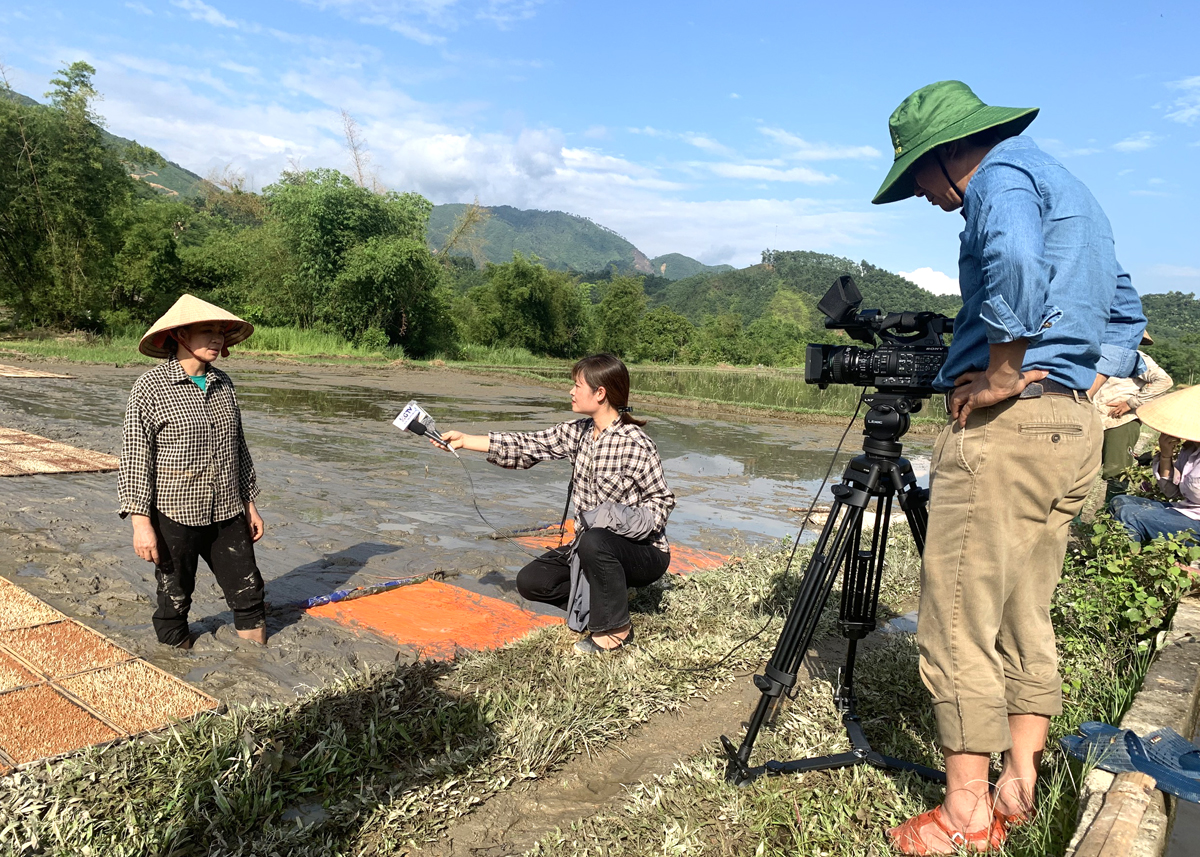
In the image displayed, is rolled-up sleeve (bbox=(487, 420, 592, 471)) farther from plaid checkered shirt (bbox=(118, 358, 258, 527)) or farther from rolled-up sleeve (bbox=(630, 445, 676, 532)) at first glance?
plaid checkered shirt (bbox=(118, 358, 258, 527))

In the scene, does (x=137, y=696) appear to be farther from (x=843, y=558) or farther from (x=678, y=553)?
(x=678, y=553)

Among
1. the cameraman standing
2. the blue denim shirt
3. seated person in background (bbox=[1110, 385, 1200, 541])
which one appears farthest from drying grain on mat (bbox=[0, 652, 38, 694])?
seated person in background (bbox=[1110, 385, 1200, 541])

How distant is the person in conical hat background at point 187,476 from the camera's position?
3.29 metres

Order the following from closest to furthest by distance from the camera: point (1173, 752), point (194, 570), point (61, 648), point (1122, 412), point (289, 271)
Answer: point (1173, 752), point (61, 648), point (194, 570), point (1122, 412), point (289, 271)

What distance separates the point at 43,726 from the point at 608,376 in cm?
254

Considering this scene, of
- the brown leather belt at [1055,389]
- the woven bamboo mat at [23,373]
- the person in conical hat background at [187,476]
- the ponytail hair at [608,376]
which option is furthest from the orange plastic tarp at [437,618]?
the woven bamboo mat at [23,373]

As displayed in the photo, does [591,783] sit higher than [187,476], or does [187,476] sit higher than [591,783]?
[187,476]

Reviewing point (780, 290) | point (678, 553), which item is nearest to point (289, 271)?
point (678, 553)

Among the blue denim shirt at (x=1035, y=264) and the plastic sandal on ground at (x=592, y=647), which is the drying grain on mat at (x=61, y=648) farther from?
the blue denim shirt at (x=1035, y=264)

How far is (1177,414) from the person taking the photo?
13.8 feet

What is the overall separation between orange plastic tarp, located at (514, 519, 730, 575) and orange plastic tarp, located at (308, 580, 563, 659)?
41.8 inches

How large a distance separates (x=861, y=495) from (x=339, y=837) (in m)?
1.87

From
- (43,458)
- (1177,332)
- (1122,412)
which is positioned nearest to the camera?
(1122,412)

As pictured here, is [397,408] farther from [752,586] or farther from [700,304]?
[700,304]
